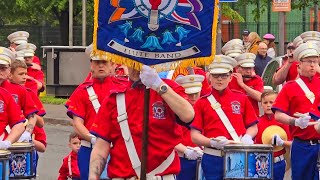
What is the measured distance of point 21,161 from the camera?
10.8 m

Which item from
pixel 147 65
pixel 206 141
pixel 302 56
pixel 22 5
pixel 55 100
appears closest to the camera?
pixel 147 65

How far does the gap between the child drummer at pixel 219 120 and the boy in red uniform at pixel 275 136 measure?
1.06 m

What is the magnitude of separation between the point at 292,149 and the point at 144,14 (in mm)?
4841

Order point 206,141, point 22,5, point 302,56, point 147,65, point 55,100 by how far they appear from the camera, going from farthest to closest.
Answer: point 22,5 → point 55,100 → point 302,56 → point 206,141 → point 147,65

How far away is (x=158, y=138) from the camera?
26.1ft

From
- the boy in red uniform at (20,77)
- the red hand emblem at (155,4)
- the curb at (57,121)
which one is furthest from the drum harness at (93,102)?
the curb at (57,121)

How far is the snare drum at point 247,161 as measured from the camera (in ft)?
34.9

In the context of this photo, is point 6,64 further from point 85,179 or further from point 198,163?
point 198,163

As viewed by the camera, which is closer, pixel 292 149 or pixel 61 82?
pixel 292 149

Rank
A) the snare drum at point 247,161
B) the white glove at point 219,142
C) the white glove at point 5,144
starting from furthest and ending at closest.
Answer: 1. the white glove at point 219,142
2. the snare drum at point 247,161
3. the white glove at point 5,144

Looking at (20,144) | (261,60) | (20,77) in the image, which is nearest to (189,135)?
(20,77)

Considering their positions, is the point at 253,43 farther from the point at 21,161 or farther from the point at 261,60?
the point at 21,161

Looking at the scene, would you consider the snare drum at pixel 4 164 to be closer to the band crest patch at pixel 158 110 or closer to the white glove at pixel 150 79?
the band crest patch at pixel 158 110

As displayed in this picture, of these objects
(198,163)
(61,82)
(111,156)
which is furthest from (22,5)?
(111,156)
